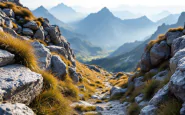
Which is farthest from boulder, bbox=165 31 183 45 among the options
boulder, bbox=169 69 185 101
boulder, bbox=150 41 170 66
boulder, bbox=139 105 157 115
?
boulder, bbox=169 69 185 101

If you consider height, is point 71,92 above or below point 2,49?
above

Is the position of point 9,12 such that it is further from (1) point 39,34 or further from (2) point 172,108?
(2) point 172,108

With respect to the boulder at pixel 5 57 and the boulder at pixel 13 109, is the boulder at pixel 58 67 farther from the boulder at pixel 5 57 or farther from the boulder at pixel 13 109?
the boulder at pixel 13 109

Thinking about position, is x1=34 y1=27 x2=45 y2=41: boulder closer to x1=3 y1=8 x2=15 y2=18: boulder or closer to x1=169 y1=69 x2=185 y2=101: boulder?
x1=3 y1=8 x2=15 y2=18: boulder

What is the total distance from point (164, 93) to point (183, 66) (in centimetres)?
198

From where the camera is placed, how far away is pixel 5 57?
10766mm

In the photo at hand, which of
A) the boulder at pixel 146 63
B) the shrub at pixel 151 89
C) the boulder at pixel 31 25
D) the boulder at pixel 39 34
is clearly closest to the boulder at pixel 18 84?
the shrub at pixel 151 89

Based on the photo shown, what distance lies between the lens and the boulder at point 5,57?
10691 millimetres

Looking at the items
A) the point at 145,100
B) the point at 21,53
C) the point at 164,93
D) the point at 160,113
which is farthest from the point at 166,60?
the point at 21,53

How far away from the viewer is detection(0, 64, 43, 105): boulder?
27.6 ft

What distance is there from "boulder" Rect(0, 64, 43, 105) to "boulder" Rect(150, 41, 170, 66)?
1932 cm

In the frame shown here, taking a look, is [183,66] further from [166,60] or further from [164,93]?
[166,60]

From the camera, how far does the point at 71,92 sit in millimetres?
20375

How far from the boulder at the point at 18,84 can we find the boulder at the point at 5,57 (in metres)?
0.35
